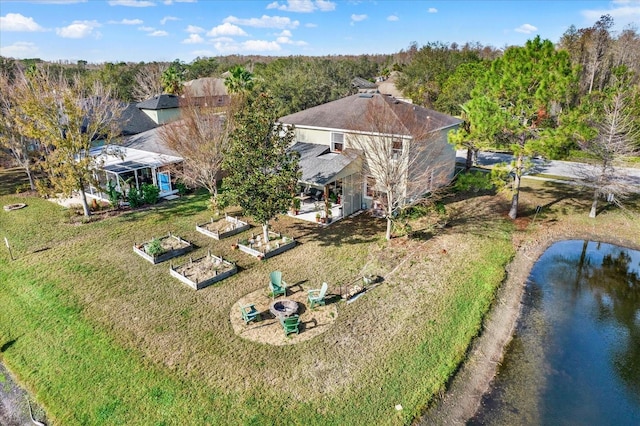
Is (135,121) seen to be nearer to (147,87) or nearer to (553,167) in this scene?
(147,87)

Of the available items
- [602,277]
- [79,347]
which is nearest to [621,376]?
[602,277]

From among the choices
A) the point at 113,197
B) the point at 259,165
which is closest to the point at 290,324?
the point at 259,165

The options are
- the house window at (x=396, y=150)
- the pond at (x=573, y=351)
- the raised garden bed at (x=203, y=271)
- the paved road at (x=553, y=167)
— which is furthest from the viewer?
the paved road at (x=553, y=167)

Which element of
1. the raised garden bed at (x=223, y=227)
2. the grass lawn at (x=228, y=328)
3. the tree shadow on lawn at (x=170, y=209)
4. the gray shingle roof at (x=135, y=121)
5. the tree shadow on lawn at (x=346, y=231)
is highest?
the gray shingle roof at (x=135, y=121)

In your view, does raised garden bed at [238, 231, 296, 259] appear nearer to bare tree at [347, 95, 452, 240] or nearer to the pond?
bare tree at [347, 95, 452, 240]

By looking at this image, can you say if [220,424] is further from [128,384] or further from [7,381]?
[7,381]

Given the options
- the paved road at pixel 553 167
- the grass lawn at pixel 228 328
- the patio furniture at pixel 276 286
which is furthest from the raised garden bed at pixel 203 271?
the paved road at pixel 553 167

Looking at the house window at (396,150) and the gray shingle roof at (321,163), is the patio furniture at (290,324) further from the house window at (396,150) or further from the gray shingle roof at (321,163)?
the house window at (396,150)

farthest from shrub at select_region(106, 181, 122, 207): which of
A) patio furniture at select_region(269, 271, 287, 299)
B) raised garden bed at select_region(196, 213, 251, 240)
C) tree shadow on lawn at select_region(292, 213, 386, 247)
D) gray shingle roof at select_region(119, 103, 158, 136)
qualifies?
patio furniture at select_region(269, 271, 287, 299)

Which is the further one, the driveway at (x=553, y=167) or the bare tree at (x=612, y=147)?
the driveway at (x=553, y=167)
